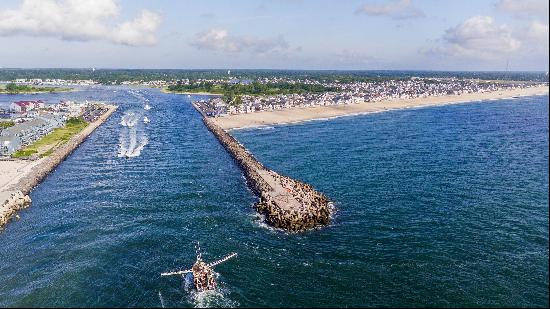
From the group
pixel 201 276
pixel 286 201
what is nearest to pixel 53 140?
pixel 286 201

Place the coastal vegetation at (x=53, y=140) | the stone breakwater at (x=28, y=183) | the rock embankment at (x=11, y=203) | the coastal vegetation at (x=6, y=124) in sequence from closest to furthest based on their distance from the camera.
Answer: the rock embankment at (x=11, y=203)
the stone breakwater at (x=28, y=183)
the coastal vegetation at (x=53, y=140)
the coastal vegetation at (x=6, y=124)

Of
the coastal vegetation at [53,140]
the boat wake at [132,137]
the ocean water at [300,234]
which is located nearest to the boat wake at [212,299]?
the ocean water at [300,234]

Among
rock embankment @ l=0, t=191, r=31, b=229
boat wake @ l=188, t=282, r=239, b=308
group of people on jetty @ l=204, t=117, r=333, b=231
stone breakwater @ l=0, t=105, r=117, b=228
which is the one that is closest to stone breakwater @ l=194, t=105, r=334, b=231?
group of people on jetty @ l=204, t=117, r=333, b=231

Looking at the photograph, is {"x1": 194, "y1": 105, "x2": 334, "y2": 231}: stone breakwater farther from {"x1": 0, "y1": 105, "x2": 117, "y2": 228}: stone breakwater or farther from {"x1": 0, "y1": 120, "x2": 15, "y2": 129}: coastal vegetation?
{"x1": 0, "y1": 120, "x2": 15, "y2": 129}: coastal vegetation

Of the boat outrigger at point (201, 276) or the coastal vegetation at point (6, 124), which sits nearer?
the boat outrigger at point (201, 276)

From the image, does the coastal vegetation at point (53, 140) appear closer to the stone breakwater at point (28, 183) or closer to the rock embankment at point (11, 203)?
the stone breakwater at point (28, 183)

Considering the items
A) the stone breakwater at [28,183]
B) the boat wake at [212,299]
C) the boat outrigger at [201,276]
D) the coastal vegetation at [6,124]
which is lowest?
the boat wake at [212,299]

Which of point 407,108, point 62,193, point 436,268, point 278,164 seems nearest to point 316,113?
point 407,108
